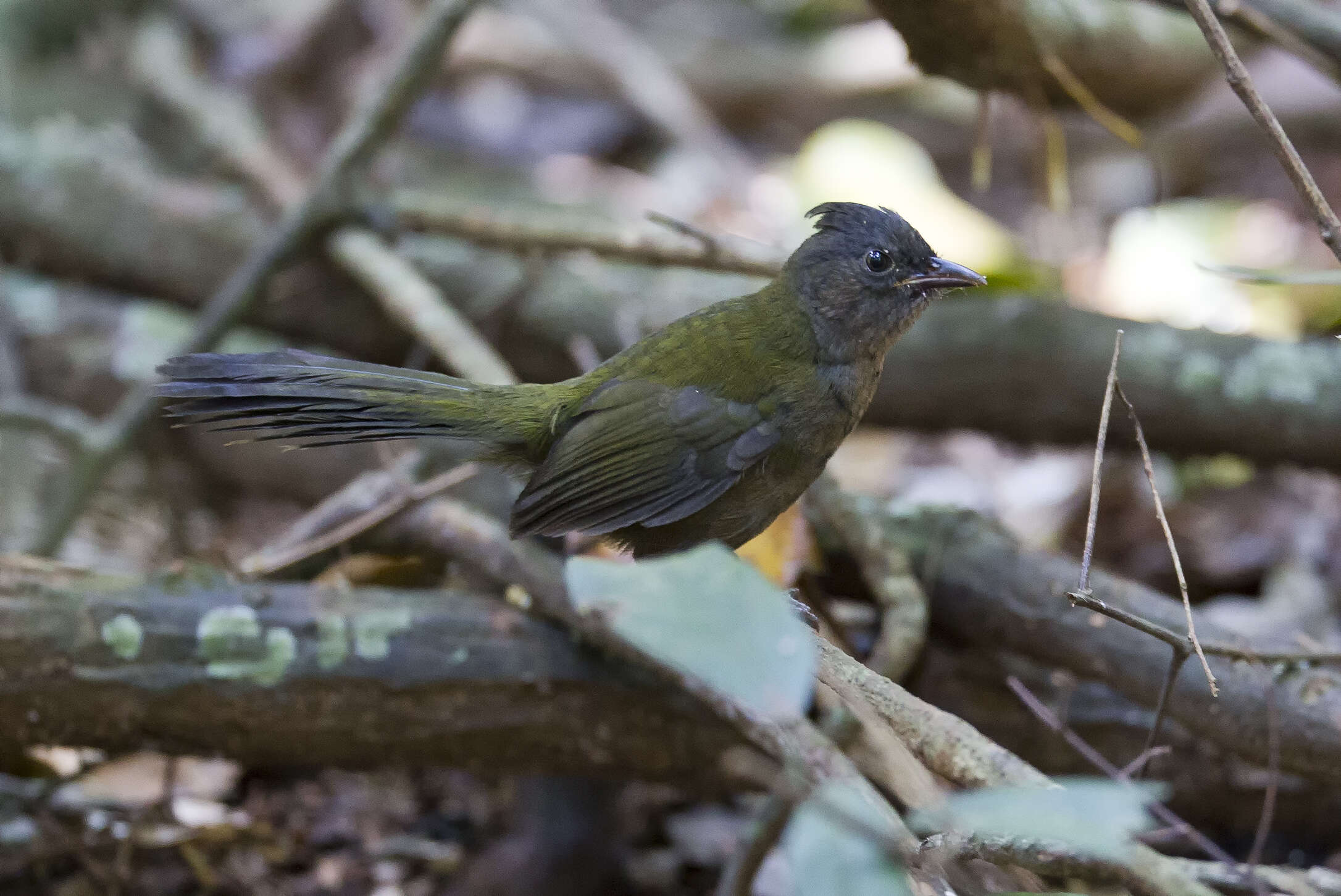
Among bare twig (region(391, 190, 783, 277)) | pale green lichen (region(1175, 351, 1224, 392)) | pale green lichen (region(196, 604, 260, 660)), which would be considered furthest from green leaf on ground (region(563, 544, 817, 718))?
pale green lichen (region(1175, 351, 1224, 392))

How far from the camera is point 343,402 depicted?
2.61 m

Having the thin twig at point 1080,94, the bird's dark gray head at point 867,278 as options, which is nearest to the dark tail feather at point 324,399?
the bird's dark gray head at point 867,278

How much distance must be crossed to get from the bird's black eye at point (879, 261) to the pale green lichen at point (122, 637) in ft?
6.10

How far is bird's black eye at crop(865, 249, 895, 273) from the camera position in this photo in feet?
9.17

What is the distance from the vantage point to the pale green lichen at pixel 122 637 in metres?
2.55

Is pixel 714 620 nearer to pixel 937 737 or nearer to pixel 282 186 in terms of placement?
Result: pixel 937 737

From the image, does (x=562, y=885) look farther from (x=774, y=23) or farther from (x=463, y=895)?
(x=774, y=23)

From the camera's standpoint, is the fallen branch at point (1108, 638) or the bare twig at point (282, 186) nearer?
the fallen branch at point (1108, 638)

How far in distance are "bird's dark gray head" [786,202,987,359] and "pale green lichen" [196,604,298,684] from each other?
1.44m

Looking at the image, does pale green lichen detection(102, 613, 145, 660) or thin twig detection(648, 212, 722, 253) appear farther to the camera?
thin twig detection(648, 212, 722, 253)

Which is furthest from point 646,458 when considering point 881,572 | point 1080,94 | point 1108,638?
point 1080,94

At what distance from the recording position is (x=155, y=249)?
4574mm

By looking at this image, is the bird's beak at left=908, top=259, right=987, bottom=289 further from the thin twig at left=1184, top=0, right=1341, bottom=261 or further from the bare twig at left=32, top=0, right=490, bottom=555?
the bare twig at left=32, top=0, right=490, bottom=555

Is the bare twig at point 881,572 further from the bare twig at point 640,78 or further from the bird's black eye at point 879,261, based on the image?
the bare twig at point 640,78
